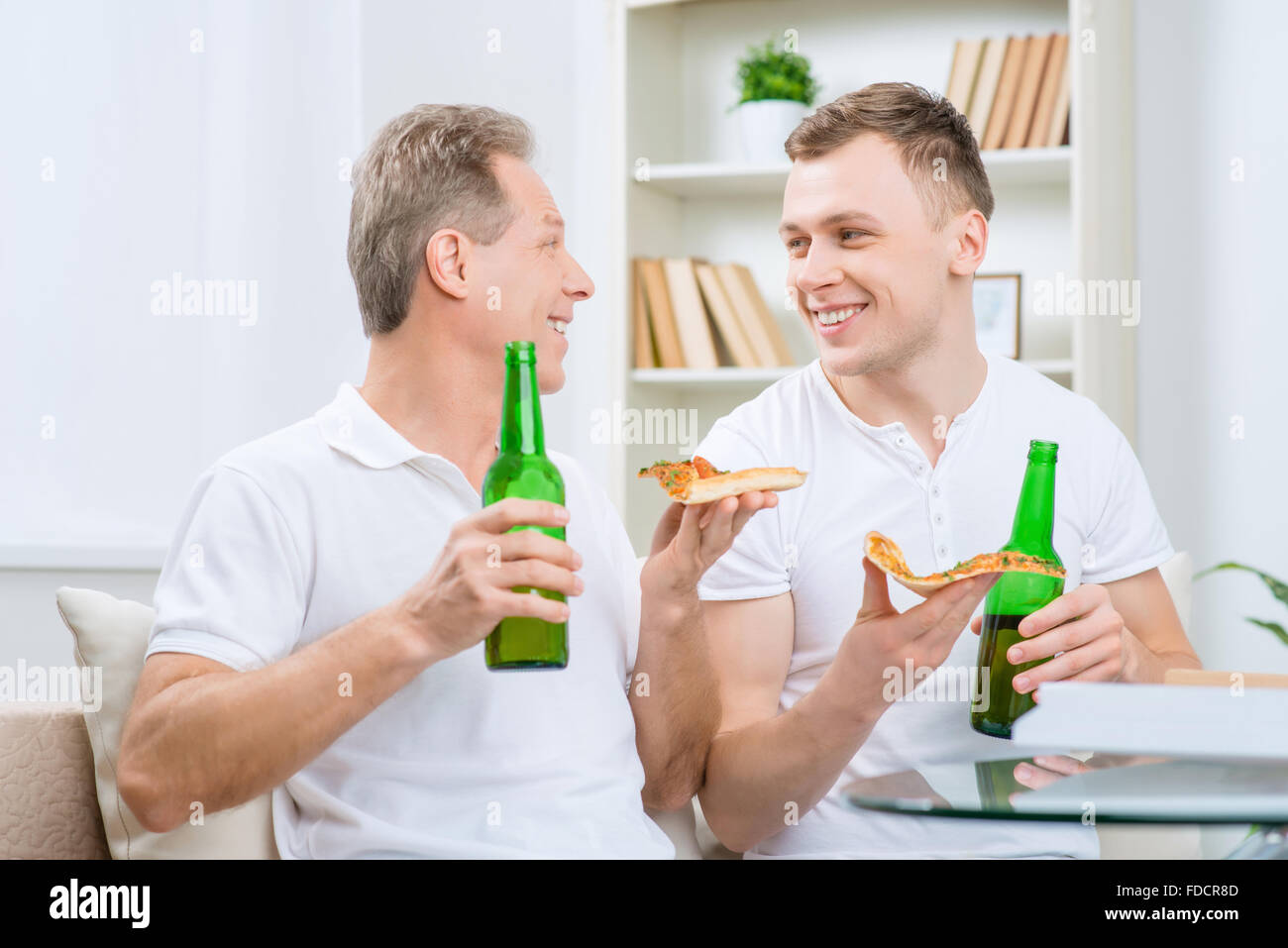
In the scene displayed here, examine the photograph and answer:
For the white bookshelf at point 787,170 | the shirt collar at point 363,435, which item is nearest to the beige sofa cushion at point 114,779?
the shirt collar at point 363,435

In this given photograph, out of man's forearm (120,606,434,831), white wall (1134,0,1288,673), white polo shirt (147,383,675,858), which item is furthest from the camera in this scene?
white wall (1134,0,1288,673)

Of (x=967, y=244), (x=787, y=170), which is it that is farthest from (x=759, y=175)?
(x=967, y=244)

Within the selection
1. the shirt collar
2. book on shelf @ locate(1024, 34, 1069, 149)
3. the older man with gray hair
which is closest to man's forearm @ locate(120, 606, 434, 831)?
the older man with gray hair

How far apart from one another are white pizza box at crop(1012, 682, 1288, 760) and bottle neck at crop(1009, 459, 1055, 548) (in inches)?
19.0

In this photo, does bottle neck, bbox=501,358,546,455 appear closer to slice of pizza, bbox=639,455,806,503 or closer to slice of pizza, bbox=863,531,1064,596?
slice of pizza, bbox=639,455,806,503

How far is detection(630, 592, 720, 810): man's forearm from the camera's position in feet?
4.33

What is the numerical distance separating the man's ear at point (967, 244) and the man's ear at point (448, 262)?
60 cm

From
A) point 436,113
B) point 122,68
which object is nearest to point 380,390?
point 436,113

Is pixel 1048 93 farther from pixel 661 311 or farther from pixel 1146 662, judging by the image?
pixel 1146 662

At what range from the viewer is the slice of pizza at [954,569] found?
Result: 3.26ft

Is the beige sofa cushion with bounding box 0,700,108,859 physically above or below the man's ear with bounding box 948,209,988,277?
below

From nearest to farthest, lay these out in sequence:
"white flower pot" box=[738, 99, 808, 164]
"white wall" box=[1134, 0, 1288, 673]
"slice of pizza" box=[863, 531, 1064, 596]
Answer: "slice of pizza" box=[863, 531, 1064, 596], "white wall" box=[1134, 0, 1288, 673], "white flower pot" box=[738, 99, 808, 164]

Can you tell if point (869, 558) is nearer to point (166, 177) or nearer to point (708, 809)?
point (708, 809)

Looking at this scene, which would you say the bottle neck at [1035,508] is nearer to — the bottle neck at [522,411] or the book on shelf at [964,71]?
the bottle neck at [522,411]
